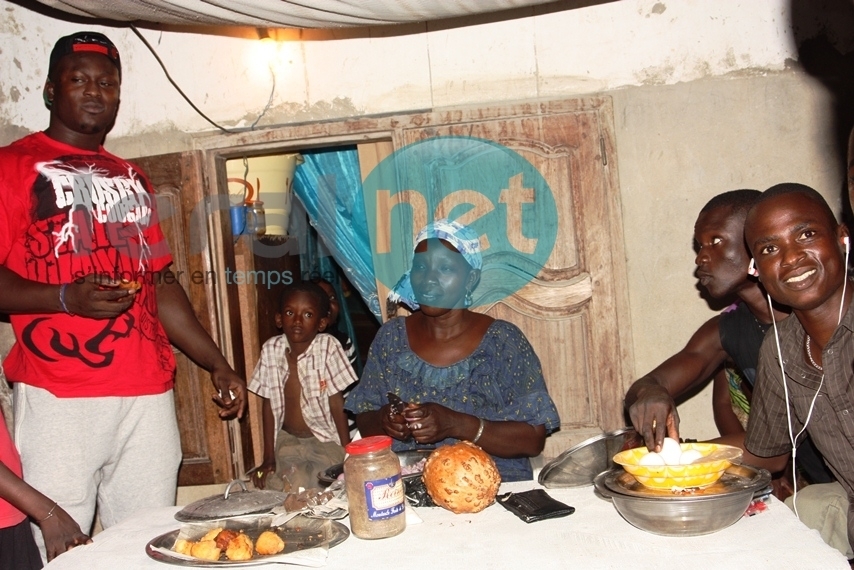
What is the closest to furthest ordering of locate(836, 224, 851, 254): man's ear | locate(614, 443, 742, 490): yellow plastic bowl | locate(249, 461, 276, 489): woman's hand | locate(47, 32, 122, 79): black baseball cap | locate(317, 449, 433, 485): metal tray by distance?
locate(614, 443, 742, 490): yellow plastic bowl < locate(836, 224, 851, 254): man's ear < locate(317, 449, 433, 485): metal tray < locate(47, 32, 122, 79): black baseball cap < locate(249, 461, 276, 489): woman's hand

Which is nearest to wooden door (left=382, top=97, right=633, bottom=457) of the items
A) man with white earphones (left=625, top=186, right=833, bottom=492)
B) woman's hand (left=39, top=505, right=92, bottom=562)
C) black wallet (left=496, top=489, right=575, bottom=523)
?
man with white earphones (left=625, top=186, right=833, bottom=492)

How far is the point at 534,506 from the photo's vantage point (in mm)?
2072

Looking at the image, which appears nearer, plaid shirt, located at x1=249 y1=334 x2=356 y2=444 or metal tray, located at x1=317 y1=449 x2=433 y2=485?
metal tray, located at x1=317 y1=449 x2=433 y2=485

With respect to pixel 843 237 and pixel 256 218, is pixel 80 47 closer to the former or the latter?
pixel 256 218

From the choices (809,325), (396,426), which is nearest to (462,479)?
(396,426)

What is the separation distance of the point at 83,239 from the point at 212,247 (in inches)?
55.0

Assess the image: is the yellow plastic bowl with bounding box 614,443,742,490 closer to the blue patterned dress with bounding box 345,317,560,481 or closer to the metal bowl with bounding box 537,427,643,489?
the metal bowl with bounding box 537,427,643,489

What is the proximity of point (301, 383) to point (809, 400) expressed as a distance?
277 centimetres

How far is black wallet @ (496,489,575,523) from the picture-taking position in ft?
6.63

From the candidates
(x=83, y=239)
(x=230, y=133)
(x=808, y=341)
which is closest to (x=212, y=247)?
(x=230, y=133)

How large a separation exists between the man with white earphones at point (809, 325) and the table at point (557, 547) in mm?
451

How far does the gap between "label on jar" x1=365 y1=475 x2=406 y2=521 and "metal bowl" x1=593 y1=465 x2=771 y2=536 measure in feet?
1.68

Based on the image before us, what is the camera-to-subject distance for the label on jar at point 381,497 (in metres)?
1.92

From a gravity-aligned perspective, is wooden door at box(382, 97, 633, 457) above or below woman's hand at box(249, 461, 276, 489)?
above
